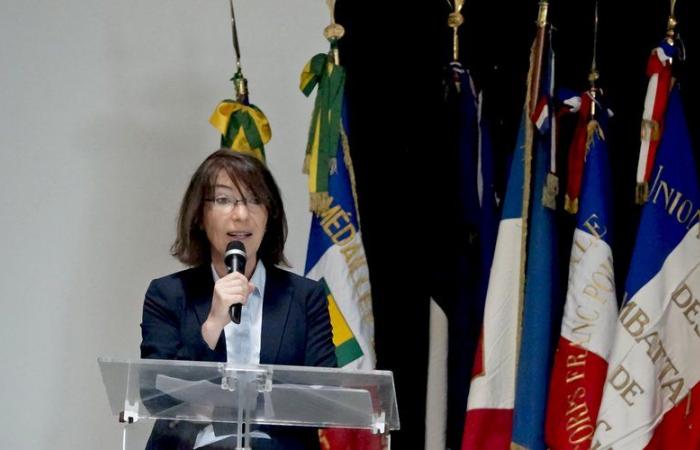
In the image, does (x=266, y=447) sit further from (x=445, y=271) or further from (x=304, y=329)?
(x=445, y=271)

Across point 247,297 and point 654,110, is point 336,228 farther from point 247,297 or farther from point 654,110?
point 247,297

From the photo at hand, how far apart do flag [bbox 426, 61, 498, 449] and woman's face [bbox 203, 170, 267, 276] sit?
3.32 ft

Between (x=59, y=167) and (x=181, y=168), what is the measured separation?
1.38ft

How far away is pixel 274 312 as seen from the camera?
10.7 ft

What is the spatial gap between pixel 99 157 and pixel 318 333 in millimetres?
1806

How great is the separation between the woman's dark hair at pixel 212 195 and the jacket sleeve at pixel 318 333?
170 mm

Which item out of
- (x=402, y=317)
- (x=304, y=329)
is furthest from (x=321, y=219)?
(x=304, y=329)

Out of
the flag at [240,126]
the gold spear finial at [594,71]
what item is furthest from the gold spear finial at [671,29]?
the flag at [240,126]

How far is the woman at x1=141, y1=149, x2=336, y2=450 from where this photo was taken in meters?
3.20

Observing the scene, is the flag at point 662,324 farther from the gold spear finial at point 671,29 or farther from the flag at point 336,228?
the flag at point 336,228

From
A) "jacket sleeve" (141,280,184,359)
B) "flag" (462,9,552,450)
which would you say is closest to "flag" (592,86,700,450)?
"flag" (462,9,552,450)

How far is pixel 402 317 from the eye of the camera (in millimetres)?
4371

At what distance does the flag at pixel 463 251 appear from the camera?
423 cm

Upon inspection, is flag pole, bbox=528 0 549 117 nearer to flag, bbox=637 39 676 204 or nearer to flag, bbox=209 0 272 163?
flag, bbox=637 39 676 204
